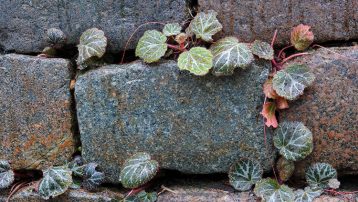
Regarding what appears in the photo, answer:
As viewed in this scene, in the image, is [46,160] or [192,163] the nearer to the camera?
[192,163]

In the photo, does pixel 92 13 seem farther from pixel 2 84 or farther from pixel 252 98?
pixel 252 98

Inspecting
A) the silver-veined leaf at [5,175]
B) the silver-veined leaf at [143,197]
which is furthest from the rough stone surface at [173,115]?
the silver-veined leaf at [5,175]

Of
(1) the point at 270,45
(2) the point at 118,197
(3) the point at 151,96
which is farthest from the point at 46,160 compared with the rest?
(1) the point at 270,45

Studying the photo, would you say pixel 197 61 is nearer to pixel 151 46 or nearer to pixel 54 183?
pixel 151 46

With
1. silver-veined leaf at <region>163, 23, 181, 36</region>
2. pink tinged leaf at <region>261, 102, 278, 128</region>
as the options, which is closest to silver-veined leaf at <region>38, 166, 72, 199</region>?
silver-veined leaf at <region>163, 23, 181, 36</region>

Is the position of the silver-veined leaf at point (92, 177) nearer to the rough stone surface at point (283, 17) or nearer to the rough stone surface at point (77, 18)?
the rough stone surface at point (77, 18)

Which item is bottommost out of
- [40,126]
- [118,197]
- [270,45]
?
[118,197]

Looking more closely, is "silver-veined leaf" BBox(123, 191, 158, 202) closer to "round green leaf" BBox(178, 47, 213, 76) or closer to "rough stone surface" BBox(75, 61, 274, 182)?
"rough stone surface" BBox(75, 61, 274, 182)
